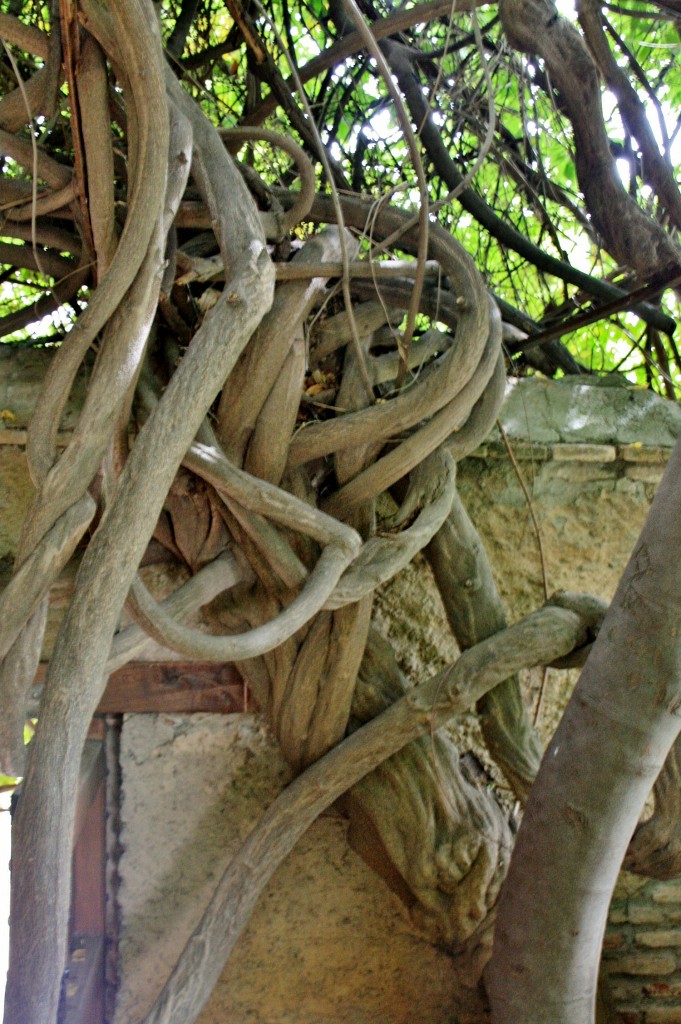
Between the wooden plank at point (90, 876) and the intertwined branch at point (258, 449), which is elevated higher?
the intertwined branch at point (258, 449)

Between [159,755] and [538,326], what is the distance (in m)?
1.01

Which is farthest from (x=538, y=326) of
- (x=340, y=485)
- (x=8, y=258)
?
(x=8, y=258)

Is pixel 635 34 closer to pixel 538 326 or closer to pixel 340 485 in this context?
pixel 538 326

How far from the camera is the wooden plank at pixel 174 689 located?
4.32 feet

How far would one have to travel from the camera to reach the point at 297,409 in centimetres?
127

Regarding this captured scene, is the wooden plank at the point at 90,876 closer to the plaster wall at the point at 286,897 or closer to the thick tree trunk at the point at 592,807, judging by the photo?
the plaster wall at the point at 286,897

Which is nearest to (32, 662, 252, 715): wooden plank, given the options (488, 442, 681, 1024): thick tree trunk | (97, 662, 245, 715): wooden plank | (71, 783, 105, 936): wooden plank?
(97, 662, 245, 715): wooden plank

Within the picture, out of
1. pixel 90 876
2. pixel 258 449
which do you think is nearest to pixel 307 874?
pixel 90 876

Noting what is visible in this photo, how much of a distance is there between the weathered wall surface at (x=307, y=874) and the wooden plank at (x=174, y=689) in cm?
2

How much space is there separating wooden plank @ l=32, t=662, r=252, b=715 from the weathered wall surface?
0.9 inches

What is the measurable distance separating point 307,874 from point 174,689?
0.33 meters

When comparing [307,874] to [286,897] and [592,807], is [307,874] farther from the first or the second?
[592,807]

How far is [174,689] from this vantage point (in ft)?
4.37

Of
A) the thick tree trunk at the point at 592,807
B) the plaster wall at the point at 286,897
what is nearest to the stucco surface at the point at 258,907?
the plaster wall at the point at 286,897
